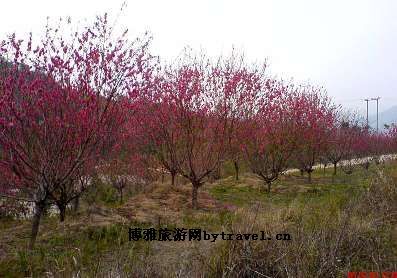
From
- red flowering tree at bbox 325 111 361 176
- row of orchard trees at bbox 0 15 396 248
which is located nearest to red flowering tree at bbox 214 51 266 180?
row of orchard trees at bbox 0 15 396 248

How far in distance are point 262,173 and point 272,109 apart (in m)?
2.05

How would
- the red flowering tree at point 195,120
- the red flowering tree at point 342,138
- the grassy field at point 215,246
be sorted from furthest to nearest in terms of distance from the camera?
the red flowering tree at point 342,138, the red flowering tree at point 195,120, the grassy field at point 215,246

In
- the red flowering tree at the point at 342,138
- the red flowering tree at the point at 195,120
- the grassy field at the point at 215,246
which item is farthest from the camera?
the red flowering tree at the point at 342,138

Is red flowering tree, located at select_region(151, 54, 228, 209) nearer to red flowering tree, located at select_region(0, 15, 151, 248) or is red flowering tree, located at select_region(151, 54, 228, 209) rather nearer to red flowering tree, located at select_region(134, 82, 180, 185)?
red flowering tree, located at select_region(134, 82, 180, 185)

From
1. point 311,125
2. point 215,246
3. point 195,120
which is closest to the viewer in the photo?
point 215,246

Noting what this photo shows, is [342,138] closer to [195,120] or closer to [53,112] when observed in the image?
[195,120]

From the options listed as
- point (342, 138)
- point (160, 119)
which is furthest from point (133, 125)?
point (342, 138)

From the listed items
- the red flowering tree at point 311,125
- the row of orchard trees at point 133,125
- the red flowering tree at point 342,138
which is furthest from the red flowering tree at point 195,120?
the red flowering tree at point 342,138

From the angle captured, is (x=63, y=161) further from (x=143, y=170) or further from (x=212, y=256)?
(x=143, y=170)

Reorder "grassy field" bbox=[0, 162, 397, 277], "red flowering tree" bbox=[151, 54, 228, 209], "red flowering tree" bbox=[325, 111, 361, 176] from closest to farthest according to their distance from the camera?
"grassy field" bbox=[0, 162, 397, 277]
"red flowering tree" bbox=[151, 54, 228, 209]
"red flowering tree" bbox=[325, 111, 361, 176]

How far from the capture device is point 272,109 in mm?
11633

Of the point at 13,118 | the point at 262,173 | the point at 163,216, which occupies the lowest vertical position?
the point at 163,216

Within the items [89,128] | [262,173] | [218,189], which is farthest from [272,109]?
[89,128]

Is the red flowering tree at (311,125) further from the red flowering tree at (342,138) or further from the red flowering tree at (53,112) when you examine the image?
the red flowering tree at (53,112)
